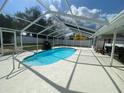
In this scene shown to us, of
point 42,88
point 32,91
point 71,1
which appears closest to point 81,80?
point 42,88

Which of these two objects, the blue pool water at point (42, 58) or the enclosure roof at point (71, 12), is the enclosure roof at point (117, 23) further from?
the blue pool water at point (42, 58)

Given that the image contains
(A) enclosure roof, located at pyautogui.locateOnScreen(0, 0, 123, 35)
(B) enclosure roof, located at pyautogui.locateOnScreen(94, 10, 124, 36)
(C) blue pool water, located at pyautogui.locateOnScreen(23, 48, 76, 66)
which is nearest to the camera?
(B) enclosure roof, located at pyautogui.locateOnScreen(94, 10, 124, 36)

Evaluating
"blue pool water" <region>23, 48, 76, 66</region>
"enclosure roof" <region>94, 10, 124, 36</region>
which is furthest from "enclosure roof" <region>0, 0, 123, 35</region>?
"blue pool water" <region>23, 48, 76, 66</region>

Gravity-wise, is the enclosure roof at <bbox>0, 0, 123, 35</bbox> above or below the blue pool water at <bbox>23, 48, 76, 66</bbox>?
above

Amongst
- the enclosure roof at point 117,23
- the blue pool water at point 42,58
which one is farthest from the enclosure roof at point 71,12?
the blue pool water at point 42,58

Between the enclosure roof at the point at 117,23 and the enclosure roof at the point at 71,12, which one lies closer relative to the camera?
the enclosure roof at the point at 117,23

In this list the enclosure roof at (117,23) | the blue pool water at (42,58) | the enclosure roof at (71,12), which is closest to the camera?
the enclosure roof at (117,23)

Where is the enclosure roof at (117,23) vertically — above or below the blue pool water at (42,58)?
above

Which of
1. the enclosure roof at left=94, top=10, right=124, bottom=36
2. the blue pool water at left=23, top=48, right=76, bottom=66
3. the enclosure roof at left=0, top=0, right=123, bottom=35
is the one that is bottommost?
the blue pool water at left=23, top=48, right=76, bottom=66

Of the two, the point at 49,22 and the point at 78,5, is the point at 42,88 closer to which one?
the point at 78,5

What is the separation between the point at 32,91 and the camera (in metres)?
3.18

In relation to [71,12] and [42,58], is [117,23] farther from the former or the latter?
[42,58]

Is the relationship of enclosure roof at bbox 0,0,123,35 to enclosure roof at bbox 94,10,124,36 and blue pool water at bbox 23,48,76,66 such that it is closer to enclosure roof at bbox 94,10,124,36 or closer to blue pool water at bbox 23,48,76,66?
enclosure roof at bbox 94,10,124,36

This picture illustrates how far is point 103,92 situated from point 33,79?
227 cm
